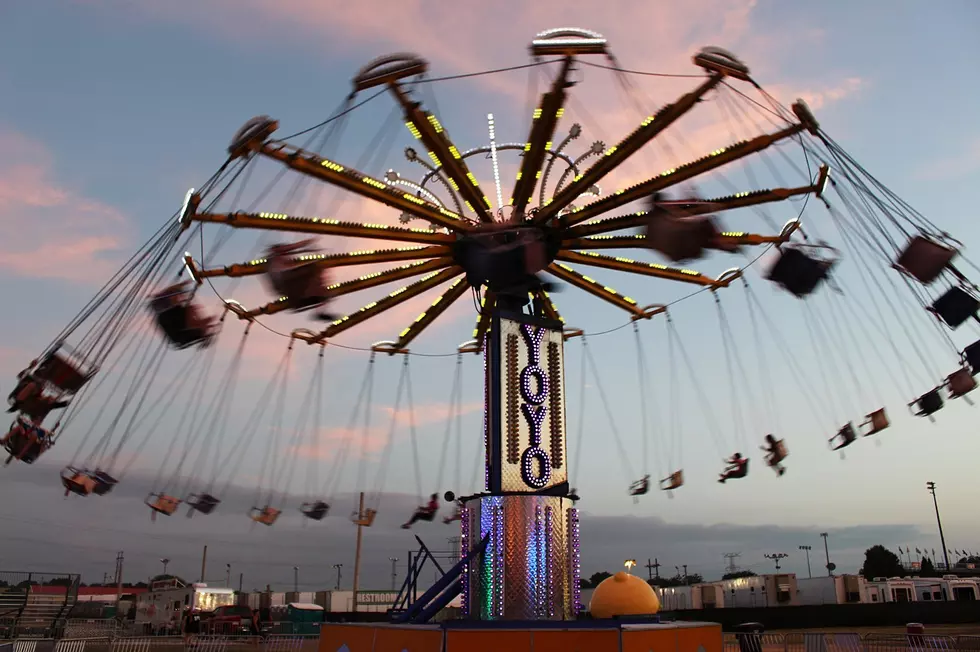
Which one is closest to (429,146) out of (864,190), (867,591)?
(864,190)

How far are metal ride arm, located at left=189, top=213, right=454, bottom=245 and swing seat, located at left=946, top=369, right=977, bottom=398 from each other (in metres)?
11.2

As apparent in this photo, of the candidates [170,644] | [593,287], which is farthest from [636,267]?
[170,644]

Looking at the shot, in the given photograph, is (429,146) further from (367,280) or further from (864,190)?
(864,190)

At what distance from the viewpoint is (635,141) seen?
1452 cm

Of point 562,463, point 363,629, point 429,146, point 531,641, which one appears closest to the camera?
point 531,641

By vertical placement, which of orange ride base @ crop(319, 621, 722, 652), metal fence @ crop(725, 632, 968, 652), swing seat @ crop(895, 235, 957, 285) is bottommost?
metal fence @ crop(725, 632, 968, 652)

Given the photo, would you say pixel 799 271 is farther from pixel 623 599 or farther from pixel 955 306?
pixel 623 599

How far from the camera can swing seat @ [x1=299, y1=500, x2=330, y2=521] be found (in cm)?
1861

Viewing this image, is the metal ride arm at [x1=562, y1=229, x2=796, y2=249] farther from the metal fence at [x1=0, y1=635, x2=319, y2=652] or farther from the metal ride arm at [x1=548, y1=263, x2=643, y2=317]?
the metal fence at [x1=0, y1=635, x2=319, y2=652]

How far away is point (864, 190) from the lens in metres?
14.9

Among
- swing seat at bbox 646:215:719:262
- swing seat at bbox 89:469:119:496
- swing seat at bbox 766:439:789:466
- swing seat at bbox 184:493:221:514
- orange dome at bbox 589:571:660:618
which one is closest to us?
swing seat at bbox 646:215:719:262

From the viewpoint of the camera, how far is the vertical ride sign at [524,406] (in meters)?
15.3

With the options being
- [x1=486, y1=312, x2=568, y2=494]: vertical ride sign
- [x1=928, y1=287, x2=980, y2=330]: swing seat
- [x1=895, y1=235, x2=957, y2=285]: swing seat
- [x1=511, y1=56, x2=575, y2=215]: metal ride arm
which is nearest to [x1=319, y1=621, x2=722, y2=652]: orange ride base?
[x1=486, y1=312, x2=568, y2=494]: vertical ride sign

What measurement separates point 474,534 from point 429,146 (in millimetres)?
7881
